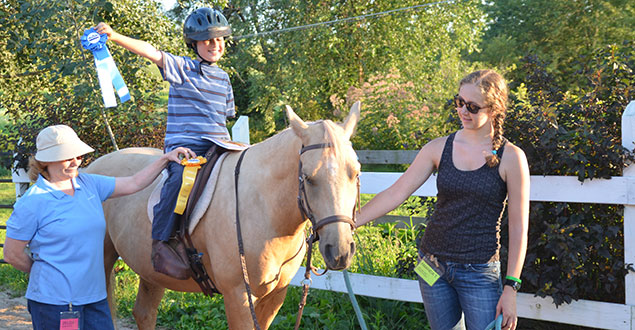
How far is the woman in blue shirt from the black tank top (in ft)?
5.93

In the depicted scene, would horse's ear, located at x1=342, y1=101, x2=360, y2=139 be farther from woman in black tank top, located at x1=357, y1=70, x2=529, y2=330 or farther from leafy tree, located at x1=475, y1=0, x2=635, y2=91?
leafy tree, located at x1=475, y1=0, x2=635, y2=91

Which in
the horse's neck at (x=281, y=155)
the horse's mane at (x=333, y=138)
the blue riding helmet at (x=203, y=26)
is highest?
the blue riding helmet at (x=203, y=26)

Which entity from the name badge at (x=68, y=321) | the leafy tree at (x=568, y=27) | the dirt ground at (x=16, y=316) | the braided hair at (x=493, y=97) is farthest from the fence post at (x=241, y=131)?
the leafy tree at (x=568, y=27)

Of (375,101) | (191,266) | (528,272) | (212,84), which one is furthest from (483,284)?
(375,101)

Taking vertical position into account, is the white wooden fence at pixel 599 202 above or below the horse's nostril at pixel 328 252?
below

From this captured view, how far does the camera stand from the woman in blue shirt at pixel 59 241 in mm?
2703

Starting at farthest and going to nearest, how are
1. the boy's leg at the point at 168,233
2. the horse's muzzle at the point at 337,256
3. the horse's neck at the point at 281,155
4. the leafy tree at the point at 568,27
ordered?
the leafy tree at the point at 568,27
the boy's leg at the point at 168,233
the horse's neck at the point at 281,155
the horse's muzzle at the point at 337,256

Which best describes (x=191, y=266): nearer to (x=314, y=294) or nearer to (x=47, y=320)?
(x=47, y=320)

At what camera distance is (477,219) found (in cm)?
254

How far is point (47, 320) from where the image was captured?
8.98 feet

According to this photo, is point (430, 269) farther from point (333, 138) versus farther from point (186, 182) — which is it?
point (186, 182)

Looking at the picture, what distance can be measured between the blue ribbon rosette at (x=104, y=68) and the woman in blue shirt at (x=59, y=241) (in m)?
0.45

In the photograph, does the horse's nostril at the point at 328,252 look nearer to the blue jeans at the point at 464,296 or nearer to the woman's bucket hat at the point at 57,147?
the blue jeans at the point at 464,296

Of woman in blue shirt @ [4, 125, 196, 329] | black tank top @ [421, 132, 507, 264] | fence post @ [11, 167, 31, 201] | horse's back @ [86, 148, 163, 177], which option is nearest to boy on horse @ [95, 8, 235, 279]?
woman in blue shirt @ [4, 125, 196, 329]
